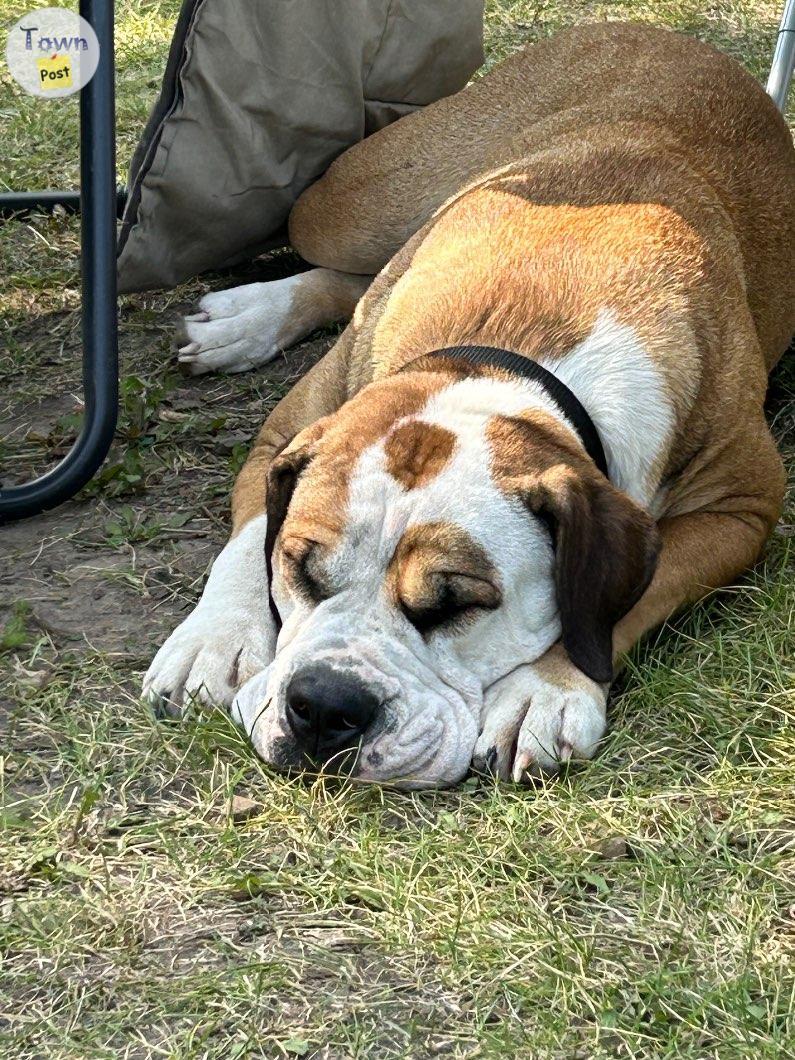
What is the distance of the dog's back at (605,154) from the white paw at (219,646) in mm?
1313

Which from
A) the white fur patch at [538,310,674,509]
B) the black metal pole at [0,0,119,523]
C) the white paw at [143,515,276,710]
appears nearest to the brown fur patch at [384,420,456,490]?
the white fur patch at [538,310,674,509]

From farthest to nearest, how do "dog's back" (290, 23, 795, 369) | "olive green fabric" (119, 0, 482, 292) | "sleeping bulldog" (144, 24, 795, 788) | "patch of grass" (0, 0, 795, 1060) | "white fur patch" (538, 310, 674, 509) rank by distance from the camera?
"olive green fabric" (119, 0, 482, 292) < "dog's back" (290, 23, 795, 369) < "white fur patch" (538, 310, 674, 509) < "sleeping bulldog" (144, 24, 795, 788) < "patch of grass" (0, 0, 795, 1060)

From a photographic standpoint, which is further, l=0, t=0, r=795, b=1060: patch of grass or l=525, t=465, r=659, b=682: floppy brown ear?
l=525, t=465, r=659, b=682: floppy brown ear

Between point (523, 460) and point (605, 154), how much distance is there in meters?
1.29

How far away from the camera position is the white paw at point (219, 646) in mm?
3072

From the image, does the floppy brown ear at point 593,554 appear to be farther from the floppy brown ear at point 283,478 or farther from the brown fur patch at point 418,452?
the floppy brown ear at point 283,478

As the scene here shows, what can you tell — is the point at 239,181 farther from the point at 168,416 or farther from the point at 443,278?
the point at 443,278

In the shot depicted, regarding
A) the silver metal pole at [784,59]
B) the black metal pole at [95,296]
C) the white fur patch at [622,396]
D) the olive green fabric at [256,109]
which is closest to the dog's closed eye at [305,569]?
the white fur patch at [622,396]

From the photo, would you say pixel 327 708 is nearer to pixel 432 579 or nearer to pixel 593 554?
pixel 432 579

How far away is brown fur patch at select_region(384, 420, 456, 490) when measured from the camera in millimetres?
2828

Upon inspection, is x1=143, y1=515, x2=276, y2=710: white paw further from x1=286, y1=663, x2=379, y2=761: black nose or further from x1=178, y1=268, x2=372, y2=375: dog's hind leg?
x1=178, y1=268, x2=372, y2=375: dog's hind leg

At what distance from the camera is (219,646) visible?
10.2ft

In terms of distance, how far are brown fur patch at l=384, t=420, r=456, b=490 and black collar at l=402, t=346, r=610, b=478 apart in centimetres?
27

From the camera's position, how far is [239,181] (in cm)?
485
